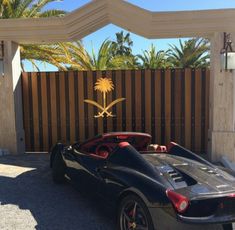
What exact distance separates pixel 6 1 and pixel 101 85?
5933 millimetres

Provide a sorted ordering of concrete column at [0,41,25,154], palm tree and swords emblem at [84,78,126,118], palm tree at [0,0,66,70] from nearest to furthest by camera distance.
Result: concrete column at [0,41,25,154]
palm tree and swords emblem at [84,78,126,118]
palm tree at [0,0,66,70]

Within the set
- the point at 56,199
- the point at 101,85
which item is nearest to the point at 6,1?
the point at 101,85

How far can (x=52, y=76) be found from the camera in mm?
9258

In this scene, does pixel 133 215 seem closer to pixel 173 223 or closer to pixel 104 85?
pixel 173 223

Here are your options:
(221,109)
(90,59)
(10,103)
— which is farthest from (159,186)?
(90,59)

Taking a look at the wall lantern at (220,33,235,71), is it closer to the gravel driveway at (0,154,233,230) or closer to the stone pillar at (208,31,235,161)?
the stone pillar at (208,31,235,161)

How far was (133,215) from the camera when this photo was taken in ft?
11.8

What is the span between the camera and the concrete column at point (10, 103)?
880cm

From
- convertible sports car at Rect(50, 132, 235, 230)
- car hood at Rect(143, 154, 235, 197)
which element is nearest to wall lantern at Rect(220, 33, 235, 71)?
convertible sports car at Rect(50, 132, 235, 230)

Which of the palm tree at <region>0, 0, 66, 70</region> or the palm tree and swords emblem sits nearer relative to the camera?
the palm tree and swords emblem

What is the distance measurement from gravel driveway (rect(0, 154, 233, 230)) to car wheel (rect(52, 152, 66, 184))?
114 millimetres

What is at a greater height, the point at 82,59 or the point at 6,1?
the point at 6,1

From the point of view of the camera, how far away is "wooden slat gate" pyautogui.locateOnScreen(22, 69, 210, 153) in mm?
8820

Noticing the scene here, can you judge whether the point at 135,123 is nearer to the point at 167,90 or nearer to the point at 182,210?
the point at 167,90
